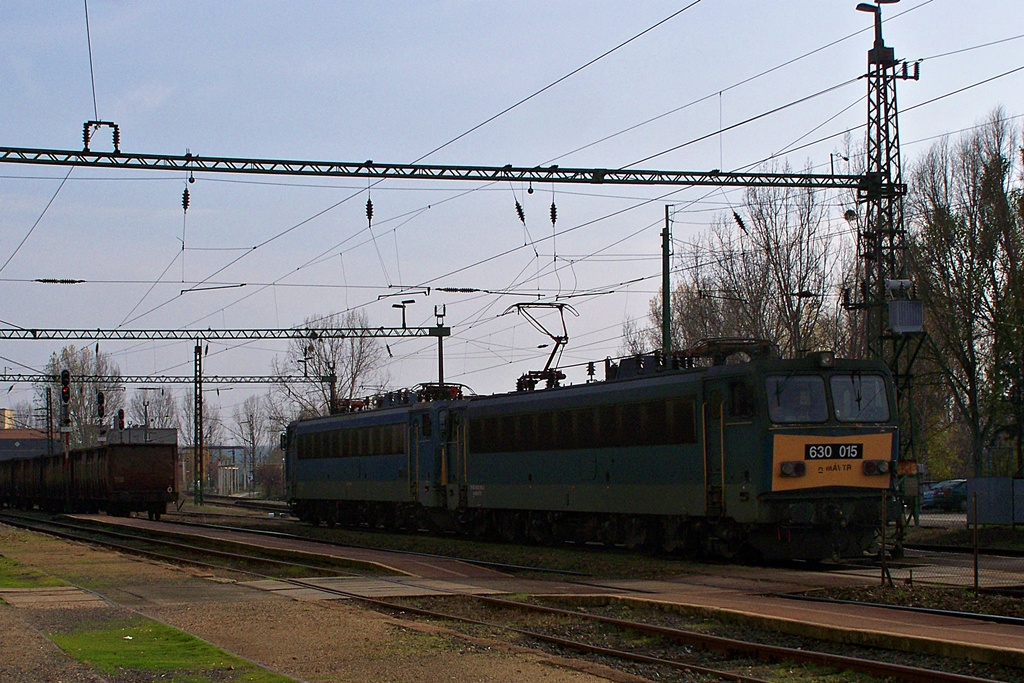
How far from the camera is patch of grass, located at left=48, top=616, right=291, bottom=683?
396 inches

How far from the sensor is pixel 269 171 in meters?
24.2

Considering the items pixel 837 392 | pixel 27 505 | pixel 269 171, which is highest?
pixel 269 171

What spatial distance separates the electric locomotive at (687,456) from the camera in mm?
19281

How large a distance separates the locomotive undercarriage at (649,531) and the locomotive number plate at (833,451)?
1.09 m

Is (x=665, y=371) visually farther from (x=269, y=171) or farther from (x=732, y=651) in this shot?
(x=732, y=651)

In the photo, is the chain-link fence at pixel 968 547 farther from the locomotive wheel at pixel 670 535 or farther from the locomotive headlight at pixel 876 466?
the locomotive wheel at pixel 670 535

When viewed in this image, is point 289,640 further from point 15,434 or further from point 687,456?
point 15,434

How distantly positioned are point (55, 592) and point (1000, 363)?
2440cm

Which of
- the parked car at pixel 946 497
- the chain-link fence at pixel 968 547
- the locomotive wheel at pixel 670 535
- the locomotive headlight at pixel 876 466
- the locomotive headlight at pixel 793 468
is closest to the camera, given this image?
the chain-link fence at pixel 968 547

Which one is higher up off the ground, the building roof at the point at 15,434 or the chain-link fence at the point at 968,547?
the chain-link fence at the point at 968,547

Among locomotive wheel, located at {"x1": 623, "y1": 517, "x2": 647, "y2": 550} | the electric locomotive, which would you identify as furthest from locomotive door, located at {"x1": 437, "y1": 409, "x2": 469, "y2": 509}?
locomotive wheel, located at {"x1": 623, "y1": 517, "x2": 647, "y2": 550}

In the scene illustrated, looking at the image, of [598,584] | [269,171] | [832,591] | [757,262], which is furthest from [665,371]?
[757,262]

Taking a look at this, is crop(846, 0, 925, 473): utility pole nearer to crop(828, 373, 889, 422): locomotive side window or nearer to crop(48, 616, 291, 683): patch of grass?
crop(828, 373, 889, 422): locomotive side window

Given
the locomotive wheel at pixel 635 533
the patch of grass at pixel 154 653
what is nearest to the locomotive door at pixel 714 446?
the locomotive wheel at pixel 635 533
